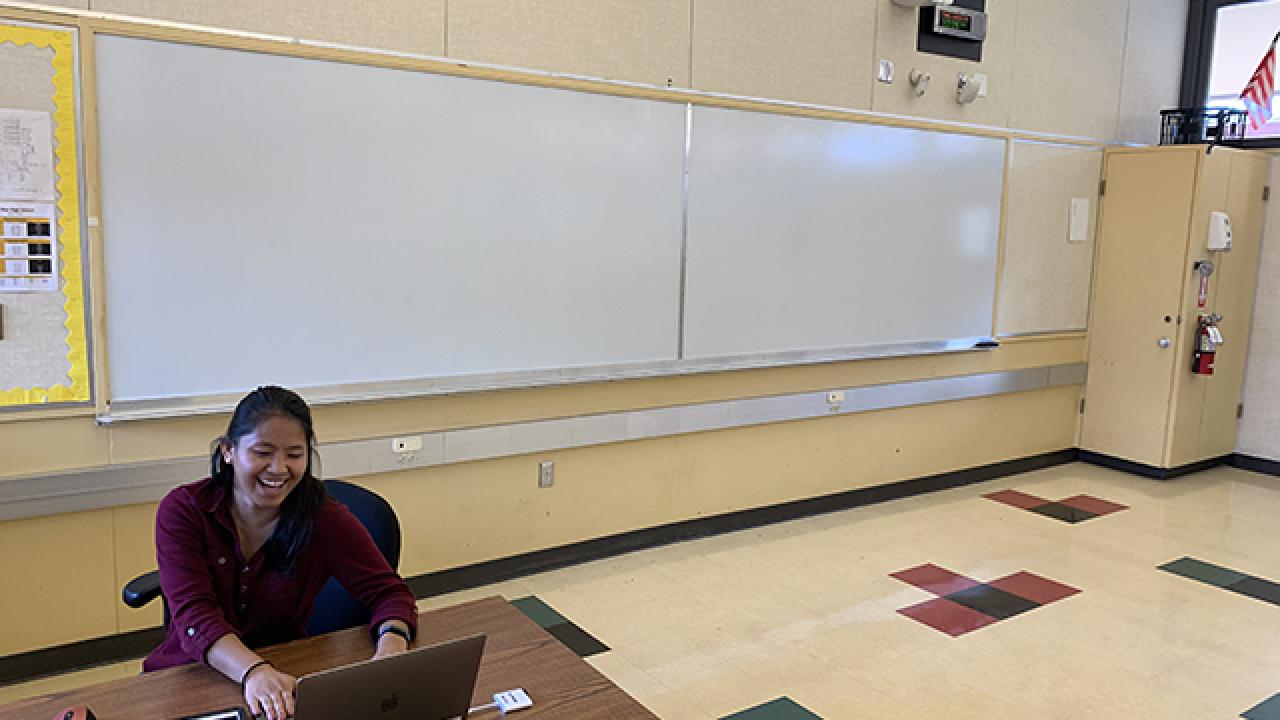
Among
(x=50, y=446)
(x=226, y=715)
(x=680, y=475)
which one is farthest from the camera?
(x=680, y=475)

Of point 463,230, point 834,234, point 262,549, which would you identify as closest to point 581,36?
point 463,230

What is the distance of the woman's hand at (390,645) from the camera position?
1.75 meters

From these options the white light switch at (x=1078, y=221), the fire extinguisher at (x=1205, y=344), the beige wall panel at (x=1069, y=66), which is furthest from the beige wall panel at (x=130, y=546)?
the fire extinguisher at (x=1205, y=344)

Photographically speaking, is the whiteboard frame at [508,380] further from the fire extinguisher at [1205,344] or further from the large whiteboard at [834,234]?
the fire extinguisher at [1205,344]

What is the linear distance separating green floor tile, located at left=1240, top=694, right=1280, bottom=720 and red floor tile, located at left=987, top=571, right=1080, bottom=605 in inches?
36.2

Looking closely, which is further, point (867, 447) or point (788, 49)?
point (867, 447)

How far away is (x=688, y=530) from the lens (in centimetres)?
464

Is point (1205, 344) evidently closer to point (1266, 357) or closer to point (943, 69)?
point (1266, 357)

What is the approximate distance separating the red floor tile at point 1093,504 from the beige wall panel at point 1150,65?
99.1 inches

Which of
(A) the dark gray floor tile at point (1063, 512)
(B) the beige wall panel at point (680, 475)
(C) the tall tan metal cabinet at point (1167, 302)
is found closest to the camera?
(B) the beige wall panel at point (680, 475)

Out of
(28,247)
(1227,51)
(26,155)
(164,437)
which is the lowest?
(164,437)

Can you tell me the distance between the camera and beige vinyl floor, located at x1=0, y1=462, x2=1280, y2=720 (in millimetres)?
3176

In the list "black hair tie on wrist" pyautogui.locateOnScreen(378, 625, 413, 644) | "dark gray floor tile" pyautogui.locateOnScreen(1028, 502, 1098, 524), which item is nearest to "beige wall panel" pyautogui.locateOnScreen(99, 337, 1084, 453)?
"dark gray floor tile" pyautogui.locateOnScreen(1028, 502, 1098, 524)

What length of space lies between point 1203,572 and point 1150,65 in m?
3.72
